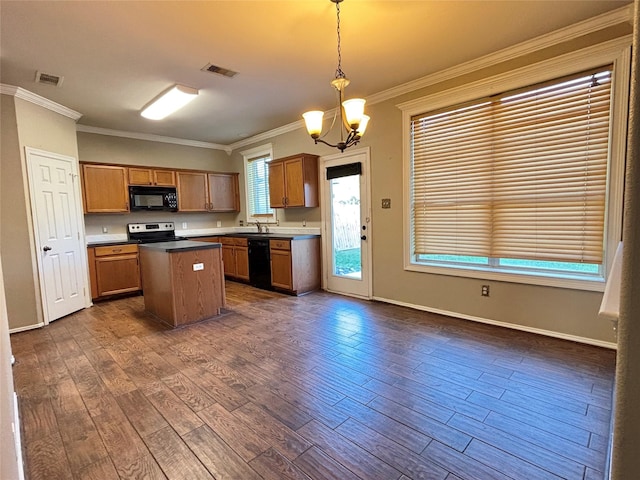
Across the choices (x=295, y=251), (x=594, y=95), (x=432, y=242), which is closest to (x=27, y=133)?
(x=295, y=251)

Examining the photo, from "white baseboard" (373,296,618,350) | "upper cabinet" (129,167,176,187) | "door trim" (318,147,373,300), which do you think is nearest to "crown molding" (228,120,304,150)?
"door trim" (318,147,373,300)

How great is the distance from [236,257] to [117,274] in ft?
6.30

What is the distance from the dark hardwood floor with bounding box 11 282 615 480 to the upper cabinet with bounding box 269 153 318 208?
7.25 ft

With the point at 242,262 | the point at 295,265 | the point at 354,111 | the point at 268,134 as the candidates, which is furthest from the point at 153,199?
the point at 354,111

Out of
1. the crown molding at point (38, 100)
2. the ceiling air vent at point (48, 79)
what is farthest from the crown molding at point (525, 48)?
the crown molding at point (38, 100)

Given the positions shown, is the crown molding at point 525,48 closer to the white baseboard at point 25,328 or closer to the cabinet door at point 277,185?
the cabinet door at point 277,185

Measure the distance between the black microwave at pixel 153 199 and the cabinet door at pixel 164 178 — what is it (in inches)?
3.5

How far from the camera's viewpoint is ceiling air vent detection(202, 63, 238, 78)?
3168 millimetres

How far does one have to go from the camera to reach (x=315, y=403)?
2111mm

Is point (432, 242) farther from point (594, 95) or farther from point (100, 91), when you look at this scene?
point (100, 91)

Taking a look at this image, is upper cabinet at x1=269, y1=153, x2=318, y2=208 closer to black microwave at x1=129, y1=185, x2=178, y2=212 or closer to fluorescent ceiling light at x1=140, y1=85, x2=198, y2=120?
fluorescent ceiling light at x1=140, y1=85, x2=198, y2=120

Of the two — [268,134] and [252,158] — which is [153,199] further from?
[268,134]

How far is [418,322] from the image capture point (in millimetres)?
3529

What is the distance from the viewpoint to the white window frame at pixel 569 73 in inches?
100.0
